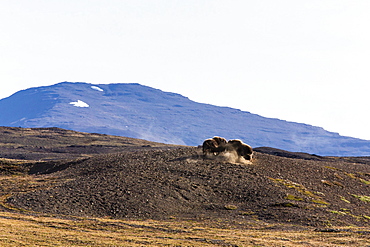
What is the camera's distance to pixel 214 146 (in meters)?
66.1

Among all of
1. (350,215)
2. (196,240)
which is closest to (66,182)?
(196,240)

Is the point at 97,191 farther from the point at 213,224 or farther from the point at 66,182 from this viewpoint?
the point at 213,224

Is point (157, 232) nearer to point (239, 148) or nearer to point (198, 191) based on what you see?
point (198, 191)

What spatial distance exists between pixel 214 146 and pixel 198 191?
39.8ft

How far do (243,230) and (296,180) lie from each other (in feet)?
75.5

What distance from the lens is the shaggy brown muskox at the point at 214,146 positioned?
65875mm

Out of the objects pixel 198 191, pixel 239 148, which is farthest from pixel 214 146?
pixel 198 191

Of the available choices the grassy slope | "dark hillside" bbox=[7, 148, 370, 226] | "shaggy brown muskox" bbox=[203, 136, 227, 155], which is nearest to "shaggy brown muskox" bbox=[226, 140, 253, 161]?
"shaggy brown muskox" bbox=[203, 136, 227, 155]

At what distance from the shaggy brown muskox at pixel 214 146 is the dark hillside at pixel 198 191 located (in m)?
1.46

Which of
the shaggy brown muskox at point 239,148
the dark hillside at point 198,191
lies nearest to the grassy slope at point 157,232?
the dark hillside at point 198,191

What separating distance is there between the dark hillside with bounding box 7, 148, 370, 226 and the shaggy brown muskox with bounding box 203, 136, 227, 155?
1.46 meters

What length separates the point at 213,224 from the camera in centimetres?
4453

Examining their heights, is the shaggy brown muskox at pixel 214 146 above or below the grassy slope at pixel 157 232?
above

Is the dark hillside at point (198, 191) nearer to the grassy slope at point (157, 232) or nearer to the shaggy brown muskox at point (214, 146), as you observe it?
the shaggy brown muskox at point (214, 146)
